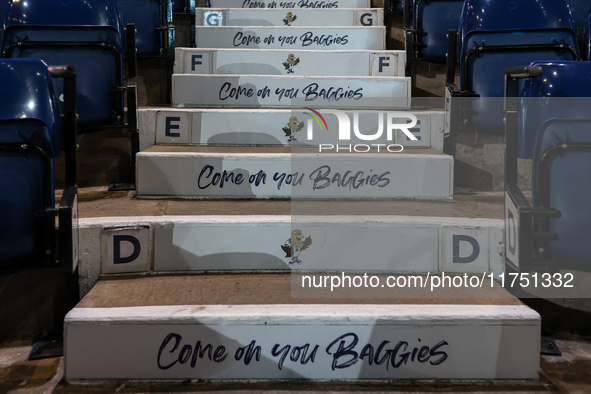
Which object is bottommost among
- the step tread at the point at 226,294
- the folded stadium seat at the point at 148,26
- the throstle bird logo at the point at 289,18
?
the step tread at the point at 226,294

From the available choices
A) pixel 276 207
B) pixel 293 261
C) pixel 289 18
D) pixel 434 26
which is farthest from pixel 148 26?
pixel 293 261

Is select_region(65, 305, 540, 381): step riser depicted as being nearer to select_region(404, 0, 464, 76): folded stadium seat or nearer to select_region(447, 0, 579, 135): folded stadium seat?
select_region(447, 0, 579, 135): folded stadium seat

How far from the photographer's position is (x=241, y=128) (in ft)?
6.77

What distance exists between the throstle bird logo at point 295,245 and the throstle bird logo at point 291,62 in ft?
4.59

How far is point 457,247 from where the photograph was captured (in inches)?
57.4

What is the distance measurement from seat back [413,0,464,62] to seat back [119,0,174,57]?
1.41 m

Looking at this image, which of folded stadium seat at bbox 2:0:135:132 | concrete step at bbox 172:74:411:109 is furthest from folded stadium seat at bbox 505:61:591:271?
folded stadium seat at bbox 2:0:135:132

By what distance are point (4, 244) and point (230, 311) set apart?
60 cm

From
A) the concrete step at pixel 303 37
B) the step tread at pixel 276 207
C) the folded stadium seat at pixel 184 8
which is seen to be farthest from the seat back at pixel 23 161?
the folded stadium seat at pixel 184 8

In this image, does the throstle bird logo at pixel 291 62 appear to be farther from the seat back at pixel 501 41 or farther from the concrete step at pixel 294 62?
the seat back at pixel 501 41

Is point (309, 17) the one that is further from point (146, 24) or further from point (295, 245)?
point (295, 245)

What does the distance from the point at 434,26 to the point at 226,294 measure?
6.60 feet

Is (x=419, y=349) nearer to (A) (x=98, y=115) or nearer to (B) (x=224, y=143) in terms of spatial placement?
(B) (x=224, y=143)

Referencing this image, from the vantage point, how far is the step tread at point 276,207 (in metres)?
1.57
